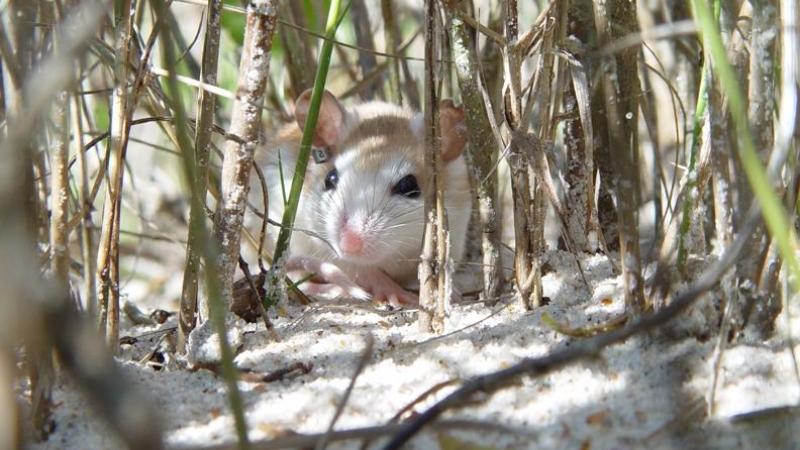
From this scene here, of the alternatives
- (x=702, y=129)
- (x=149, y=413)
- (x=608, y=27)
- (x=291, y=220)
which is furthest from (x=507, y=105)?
(x=149, y=413)

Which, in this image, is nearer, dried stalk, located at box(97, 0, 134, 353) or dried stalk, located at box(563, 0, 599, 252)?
dried stalk, located at box(97, 0, 134, 353)

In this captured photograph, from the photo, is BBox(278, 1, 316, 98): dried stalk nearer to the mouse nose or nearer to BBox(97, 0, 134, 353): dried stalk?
the mouse nose

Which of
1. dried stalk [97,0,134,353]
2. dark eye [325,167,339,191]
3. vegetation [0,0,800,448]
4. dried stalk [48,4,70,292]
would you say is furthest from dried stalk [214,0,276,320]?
dark eye [325,167,339,191]

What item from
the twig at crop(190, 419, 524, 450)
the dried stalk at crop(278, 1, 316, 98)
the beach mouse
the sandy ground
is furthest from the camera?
the dried stalk at crop(278, 1, 316, 98)

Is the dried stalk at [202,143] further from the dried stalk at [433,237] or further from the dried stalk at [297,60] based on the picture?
the dried stalk at [297,60]

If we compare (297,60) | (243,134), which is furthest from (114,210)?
(297,60)

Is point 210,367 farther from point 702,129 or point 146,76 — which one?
point 702,129
